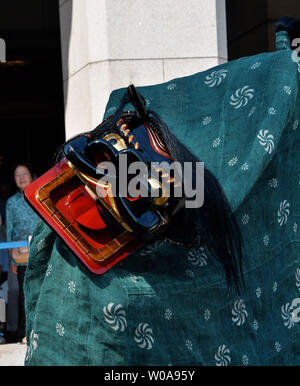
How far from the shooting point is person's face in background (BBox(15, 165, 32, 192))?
531 centimetres

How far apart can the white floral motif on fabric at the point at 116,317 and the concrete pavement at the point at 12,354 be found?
2.51 meters

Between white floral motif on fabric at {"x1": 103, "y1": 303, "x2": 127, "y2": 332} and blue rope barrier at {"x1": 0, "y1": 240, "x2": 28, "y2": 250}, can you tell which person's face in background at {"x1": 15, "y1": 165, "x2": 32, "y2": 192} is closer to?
blue rope barrier at {"x1": 0, "y1": 240, "x2": 28, "y2": 250}

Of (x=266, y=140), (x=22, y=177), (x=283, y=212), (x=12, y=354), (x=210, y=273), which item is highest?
(x=266, y=140)

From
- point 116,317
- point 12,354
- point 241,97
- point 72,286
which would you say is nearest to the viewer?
point 116,317

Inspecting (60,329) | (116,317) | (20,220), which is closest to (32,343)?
(60,329)

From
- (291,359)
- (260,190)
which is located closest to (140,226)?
(260,190)

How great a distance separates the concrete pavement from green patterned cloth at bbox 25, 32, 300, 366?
2.14 meters

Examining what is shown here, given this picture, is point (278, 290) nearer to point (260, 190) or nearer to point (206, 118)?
point (260, 190)

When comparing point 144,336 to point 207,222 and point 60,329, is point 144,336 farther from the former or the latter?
point 207,222

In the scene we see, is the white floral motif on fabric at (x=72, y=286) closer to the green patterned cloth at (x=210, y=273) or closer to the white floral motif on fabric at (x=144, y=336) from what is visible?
the green patterned cloth at (x=210, y=273)

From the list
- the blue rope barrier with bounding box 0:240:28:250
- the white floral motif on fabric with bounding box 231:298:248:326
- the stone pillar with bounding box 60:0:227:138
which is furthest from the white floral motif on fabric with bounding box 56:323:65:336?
the blue rope barrier with bounding box 0:240:28:250

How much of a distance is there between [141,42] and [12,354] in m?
2.43

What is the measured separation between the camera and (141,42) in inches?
183

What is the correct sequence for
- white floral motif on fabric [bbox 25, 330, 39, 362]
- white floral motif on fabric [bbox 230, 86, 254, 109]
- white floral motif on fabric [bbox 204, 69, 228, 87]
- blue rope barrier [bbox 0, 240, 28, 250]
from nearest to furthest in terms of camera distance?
white floral motif on fabric [bbox 25, 330, 39, 362], white floral motif on fabric [bbox 230, 86, 254, 109], white floral motif on fabric [bbox 204, 69, 228, 87], blue rope barrier [bbox 0, 240, 28, 250]
